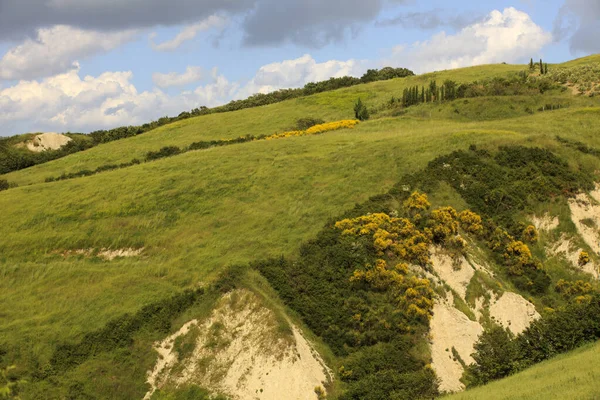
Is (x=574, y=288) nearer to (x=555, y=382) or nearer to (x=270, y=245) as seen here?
(x=555, y=382)

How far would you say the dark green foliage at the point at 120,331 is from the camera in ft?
108

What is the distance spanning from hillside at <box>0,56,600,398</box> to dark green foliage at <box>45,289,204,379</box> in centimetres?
8

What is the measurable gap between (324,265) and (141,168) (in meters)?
30.1

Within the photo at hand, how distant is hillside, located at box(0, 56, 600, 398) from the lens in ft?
112

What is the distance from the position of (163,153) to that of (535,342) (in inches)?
2169

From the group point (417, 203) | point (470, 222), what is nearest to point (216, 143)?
point (417, 203)

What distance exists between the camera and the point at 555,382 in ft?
87.4

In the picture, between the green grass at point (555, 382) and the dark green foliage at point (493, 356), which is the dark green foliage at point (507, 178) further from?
the green grass at point (555, 382)

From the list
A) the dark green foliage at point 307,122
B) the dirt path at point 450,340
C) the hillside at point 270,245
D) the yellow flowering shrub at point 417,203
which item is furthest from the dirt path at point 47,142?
the dirt path at point 450,340

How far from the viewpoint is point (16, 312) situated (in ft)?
123

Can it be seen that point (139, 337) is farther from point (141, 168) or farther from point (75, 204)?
point (141, 168)

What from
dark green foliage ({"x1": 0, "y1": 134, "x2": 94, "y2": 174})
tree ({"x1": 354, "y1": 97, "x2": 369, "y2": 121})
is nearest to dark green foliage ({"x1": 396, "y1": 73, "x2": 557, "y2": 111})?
tree ({"x1": 354, "y1": 97, "x2": 369, "y2": 121})

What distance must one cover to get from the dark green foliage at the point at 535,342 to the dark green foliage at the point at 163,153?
51434 mm

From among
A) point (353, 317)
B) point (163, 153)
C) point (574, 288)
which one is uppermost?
point (163, 153)
